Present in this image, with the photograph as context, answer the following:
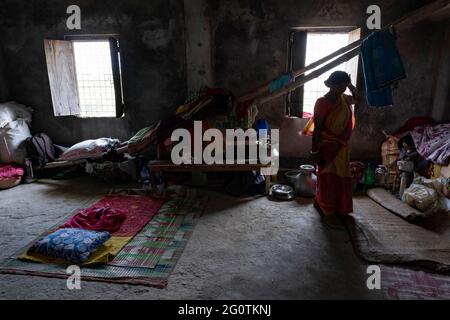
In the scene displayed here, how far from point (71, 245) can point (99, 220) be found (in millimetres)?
786

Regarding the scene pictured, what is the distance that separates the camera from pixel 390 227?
12.3 feet

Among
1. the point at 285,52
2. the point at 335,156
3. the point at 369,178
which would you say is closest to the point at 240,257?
the point at 335,156

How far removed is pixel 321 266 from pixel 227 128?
103 inches

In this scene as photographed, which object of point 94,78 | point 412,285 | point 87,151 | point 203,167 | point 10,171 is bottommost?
point 412,285

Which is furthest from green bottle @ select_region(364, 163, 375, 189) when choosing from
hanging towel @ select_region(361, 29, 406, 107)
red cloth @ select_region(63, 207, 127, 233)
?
red cloth @ select_region(63, 207, 127, 233)

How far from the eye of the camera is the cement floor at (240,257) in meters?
2.60

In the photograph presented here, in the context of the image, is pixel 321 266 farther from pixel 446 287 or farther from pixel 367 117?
pixel 367 117

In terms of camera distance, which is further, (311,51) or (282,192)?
(311,51)

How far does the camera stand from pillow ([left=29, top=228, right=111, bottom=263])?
3006 millimetres

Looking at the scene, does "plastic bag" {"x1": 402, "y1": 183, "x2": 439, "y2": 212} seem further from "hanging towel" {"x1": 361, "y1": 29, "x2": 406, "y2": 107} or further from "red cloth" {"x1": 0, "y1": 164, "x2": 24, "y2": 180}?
"red cloth" {"x1": 0, "y1": 164, "x2": 24, "y2": 180}

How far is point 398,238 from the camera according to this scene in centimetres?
346

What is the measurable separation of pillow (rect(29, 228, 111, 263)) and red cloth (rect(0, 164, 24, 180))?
2.89 meters

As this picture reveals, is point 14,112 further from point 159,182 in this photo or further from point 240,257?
point 240,257

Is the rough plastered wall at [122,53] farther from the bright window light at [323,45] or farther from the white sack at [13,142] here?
the bright window light at [323,45]
